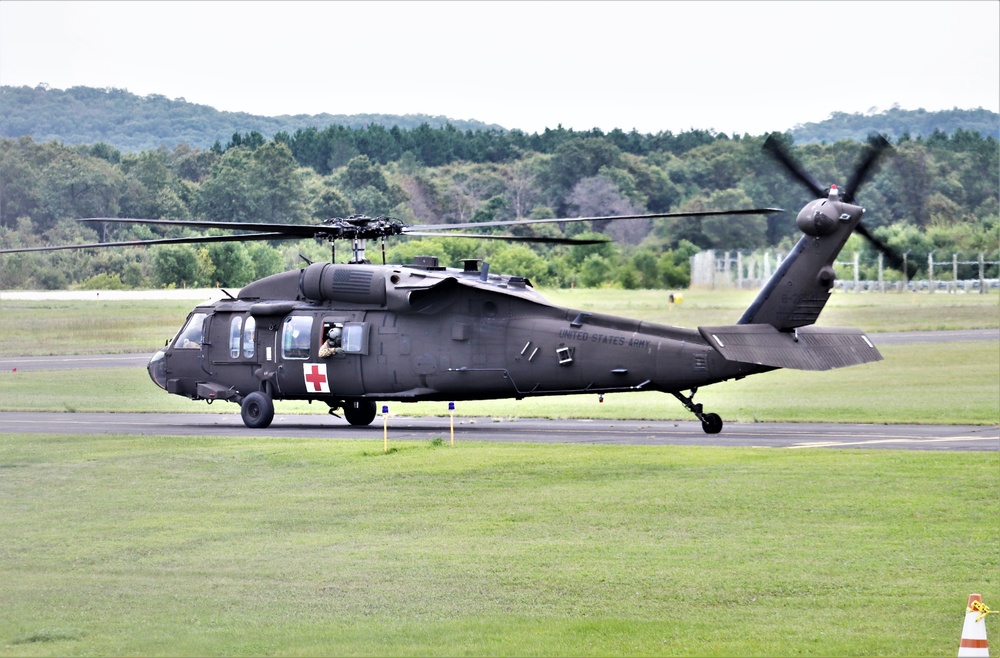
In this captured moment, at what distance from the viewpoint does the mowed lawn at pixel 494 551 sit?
43.0 feet

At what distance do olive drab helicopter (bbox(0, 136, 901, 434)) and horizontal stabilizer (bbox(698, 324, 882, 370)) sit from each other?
29mm

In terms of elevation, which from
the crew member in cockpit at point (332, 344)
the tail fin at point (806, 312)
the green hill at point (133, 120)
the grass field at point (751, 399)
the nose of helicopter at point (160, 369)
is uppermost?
the green hill at point (133, 120)

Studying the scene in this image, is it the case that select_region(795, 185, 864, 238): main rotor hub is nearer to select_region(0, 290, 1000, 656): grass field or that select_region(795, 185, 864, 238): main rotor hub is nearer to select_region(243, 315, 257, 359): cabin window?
select_region(0, 290, 1000, 656): grass field

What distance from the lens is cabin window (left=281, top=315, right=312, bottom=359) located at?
97.1ft

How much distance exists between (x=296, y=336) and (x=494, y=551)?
13786mm

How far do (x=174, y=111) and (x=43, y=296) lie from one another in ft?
203

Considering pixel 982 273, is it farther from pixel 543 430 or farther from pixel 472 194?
pixel 543 430

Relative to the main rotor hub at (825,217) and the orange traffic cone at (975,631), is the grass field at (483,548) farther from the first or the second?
the main rotor hub at (825,217)

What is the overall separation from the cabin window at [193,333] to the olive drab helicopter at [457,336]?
0.04 m

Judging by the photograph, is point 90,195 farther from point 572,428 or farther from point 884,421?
point 884,421

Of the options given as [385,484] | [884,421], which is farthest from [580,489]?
[884,421]

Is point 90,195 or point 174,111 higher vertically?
point 174,111

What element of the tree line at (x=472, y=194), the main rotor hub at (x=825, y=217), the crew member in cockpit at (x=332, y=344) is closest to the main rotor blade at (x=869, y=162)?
the main rotor hub at (x=825, y=217)

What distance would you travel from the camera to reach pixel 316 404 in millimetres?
40125
